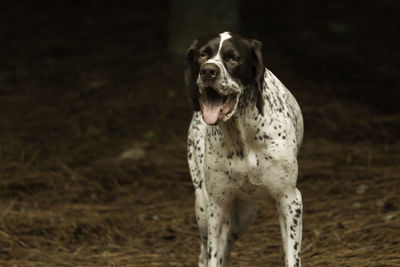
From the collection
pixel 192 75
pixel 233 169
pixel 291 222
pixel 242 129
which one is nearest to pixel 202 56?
pixel 192 75

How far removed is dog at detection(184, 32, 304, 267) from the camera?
13.6 ft

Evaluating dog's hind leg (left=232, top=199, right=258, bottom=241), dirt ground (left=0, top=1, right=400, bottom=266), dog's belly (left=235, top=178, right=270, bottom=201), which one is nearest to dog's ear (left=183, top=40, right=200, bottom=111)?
dog's belly (left=235, top=178, right=270, bottom=201)

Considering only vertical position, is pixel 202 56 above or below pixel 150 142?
above

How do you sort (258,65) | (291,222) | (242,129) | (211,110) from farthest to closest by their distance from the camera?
1. (291,222)
2. (242,129)
3. (258,65)
4. (211,110)

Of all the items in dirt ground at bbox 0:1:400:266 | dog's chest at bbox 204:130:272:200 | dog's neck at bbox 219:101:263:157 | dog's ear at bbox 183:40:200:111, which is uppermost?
dog's ear at bbox 183:40:200:111

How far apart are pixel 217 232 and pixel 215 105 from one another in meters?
0.99

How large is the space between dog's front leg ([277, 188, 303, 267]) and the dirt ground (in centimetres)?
89

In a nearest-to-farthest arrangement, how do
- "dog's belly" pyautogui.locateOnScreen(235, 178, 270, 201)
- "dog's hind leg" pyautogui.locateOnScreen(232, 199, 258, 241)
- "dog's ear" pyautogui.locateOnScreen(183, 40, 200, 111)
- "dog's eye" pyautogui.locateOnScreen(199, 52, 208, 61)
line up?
"dog's eye" pyautogui.locateOnScreen(199, 52, 208, 61)
"dog's ear" pyautogui.locateOnScreen(183, 40, 200, 111)
"dog's belly" pyautogui.locateOnScreen(235, 178, 270, 201)
"dog's hind leg" pyautogui.locateOnScreen(232, 199, 258, 241)

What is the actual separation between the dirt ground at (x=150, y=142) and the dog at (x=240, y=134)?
37.1 inches

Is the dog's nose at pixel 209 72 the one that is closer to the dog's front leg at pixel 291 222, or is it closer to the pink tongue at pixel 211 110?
the pink tongue at pixel 211 110

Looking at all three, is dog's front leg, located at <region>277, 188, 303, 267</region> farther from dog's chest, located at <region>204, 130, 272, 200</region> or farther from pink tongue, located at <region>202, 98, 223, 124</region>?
pink tongue, located at <region>202, 98, 223, 124</region>

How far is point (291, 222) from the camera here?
4.55 metres

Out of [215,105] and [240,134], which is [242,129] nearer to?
[240,134]

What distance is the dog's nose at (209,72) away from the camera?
13.0 ft
